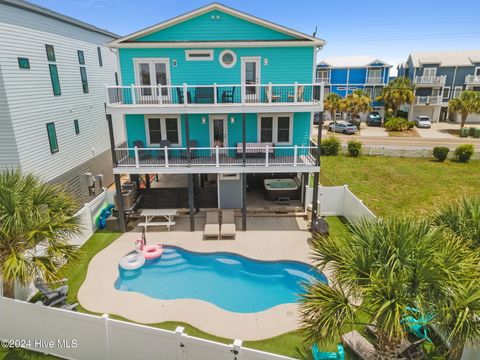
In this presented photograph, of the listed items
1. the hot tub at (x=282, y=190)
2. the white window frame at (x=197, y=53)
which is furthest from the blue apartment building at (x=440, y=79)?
the white window frame at (x=197, y=53)

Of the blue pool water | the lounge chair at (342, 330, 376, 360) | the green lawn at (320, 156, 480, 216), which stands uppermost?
the lounge chair at (342, 330, 376, 360)

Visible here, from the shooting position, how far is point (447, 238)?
638 centimetres

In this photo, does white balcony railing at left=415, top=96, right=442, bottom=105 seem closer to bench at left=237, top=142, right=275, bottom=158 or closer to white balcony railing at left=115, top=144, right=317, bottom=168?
white balcony railing at left=115, top=144, right=317, bottom=168

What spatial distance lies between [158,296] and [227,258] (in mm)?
3517

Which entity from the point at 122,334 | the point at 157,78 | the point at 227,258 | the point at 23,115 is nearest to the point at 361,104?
the point at 157,78

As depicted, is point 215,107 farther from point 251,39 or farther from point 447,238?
point 447,238

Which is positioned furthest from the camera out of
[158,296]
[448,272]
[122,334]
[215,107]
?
[215,107]

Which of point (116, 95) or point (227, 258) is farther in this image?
point (116, 95)

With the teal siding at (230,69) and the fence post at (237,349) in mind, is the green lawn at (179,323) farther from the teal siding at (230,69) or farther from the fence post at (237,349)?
the teal siding at (230,69)

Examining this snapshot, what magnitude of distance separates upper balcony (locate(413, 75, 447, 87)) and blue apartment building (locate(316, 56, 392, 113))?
4.65 meters

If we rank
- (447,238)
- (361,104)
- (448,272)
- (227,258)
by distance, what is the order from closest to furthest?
(448,272), (447,238), (227,258), (361,104)

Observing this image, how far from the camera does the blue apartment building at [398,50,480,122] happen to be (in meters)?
48.3

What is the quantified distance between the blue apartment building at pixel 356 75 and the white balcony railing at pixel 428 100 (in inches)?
230

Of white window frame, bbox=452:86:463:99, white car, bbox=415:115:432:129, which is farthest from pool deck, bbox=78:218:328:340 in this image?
white window frame, bbox=452:86:463:99
